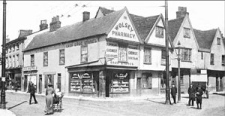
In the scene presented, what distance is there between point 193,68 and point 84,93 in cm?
1595

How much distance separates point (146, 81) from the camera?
29000 millimetres

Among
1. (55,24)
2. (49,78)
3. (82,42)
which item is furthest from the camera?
(55,24)

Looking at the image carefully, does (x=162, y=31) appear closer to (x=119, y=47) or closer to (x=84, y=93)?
(x=119, y=47)

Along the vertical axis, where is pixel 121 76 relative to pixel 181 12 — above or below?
below

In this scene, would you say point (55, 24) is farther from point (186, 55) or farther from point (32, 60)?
point (186, 55)

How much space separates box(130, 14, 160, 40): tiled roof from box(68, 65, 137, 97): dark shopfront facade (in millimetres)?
4643

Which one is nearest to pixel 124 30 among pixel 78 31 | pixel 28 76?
pixel 78 31

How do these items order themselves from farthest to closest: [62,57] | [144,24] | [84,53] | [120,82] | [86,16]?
1. [86,16]
2. [144,24]
3. [62,57]
4. [84,53]
5. [120,82]

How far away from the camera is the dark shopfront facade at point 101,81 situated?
24.5m

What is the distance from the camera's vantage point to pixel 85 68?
26.0 m

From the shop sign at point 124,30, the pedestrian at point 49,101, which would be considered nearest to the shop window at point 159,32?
the shop sign at point 124,30

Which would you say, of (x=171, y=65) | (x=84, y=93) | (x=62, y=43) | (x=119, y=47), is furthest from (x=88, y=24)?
(x=171, y=65)

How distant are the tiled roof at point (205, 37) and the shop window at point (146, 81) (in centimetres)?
1198

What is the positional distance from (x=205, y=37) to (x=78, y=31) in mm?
20441
